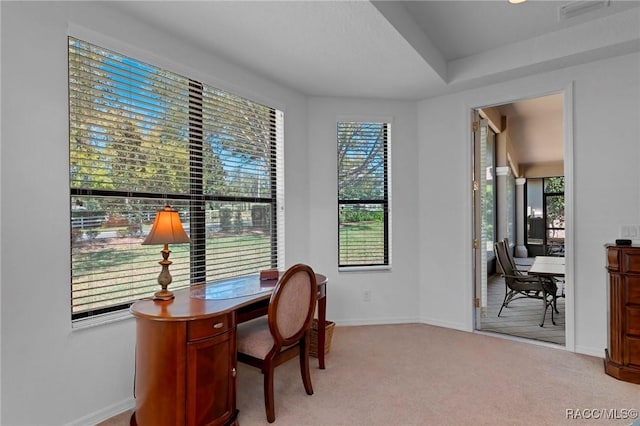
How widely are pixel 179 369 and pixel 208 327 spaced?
9.4 inches

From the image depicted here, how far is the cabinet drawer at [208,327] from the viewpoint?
1.84 m

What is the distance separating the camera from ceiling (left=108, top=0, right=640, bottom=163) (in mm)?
2289

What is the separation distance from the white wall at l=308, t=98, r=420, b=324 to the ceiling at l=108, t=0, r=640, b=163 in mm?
381

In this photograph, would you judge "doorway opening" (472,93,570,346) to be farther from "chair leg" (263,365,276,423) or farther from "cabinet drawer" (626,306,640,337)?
"chair leg" (263,365,276,423)

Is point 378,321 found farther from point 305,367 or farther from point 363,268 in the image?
point 305,367

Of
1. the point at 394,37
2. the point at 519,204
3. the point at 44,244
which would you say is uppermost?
the point at 394,37

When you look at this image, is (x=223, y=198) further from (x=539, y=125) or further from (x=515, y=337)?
(x=539, y=125)

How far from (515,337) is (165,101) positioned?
12.7 ft

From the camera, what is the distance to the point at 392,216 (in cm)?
410

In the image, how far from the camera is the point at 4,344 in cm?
177

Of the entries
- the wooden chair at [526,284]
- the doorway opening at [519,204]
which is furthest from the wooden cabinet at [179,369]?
the wooden chair at [526,284]

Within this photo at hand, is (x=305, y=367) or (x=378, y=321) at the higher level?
(x=305, y=367)

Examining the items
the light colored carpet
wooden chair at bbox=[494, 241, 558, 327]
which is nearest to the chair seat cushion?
the light colored carpet

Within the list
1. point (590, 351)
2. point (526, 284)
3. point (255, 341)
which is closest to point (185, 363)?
point (255, 341)
